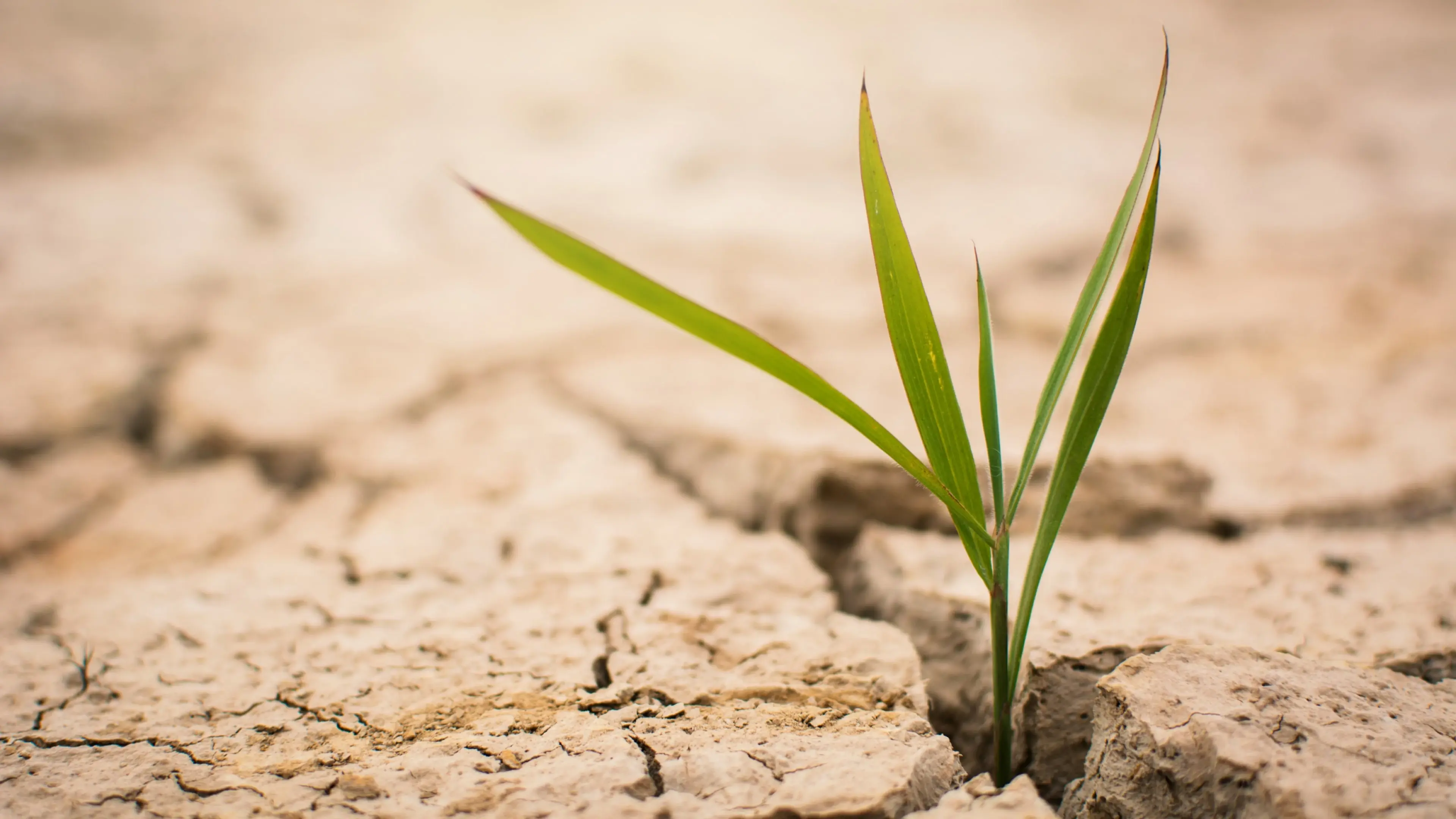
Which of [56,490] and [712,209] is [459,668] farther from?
[712,209]

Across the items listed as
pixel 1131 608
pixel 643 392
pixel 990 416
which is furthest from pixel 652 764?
pixel 643 392

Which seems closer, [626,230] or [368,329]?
[368,329]

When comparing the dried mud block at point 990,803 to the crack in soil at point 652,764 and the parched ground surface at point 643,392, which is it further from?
the crack in soil at point 652,764

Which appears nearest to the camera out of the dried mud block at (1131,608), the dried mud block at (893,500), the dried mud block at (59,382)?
the dried mud block at (1131,608)

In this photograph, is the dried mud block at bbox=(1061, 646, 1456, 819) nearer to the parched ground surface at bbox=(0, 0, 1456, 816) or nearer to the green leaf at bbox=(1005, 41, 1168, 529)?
the parched ground surface at bbox=(0, 0, 1456, 816)

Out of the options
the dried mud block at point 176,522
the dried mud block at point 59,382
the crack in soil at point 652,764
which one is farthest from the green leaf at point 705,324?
the dried mud block at point 59,382

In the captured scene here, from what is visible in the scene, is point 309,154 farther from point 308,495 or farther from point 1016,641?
point 1016,641

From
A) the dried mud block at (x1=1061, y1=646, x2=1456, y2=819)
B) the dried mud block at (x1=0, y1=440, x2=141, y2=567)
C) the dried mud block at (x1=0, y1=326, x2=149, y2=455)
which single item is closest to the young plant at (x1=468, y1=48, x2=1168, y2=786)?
the dried mud block at (x1=1061, y1=646, x2=1456, y2=819)

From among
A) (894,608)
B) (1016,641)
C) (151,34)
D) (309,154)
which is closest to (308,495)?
(894,608)
